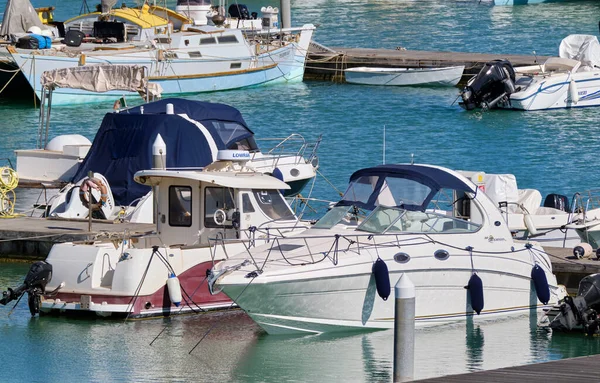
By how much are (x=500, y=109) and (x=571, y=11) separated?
3964 centimetres

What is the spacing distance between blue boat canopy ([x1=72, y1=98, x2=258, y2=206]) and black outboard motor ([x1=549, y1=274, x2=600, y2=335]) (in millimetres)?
9068

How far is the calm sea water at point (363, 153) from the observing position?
1702 cm

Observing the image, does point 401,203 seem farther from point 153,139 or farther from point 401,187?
point 153,139

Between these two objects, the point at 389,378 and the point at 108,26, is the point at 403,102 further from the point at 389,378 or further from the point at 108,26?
the point at 389,378

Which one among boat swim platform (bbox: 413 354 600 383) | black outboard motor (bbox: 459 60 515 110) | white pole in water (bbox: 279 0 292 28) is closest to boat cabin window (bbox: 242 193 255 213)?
boat swim platform (bbox: 413 354 600 383)

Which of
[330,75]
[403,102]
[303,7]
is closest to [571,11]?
[303,7]

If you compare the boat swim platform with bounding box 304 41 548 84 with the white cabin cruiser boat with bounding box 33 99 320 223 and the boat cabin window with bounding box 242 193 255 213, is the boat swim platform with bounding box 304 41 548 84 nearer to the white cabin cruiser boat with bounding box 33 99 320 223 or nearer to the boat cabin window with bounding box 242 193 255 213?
the white cabin cruiser boat with bounding box 33 99 320 223

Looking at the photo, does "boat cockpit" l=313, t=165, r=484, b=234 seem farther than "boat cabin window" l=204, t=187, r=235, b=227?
No

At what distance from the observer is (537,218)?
2292 cm

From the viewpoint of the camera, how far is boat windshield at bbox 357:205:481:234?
1820 centimetres

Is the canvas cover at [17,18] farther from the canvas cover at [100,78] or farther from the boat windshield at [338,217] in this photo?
the boat windshield at [338,217]

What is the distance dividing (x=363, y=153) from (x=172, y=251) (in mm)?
18752

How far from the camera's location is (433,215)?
18453mm

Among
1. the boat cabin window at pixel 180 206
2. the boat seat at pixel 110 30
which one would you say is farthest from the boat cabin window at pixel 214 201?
the boat seat at pixel 110 30
